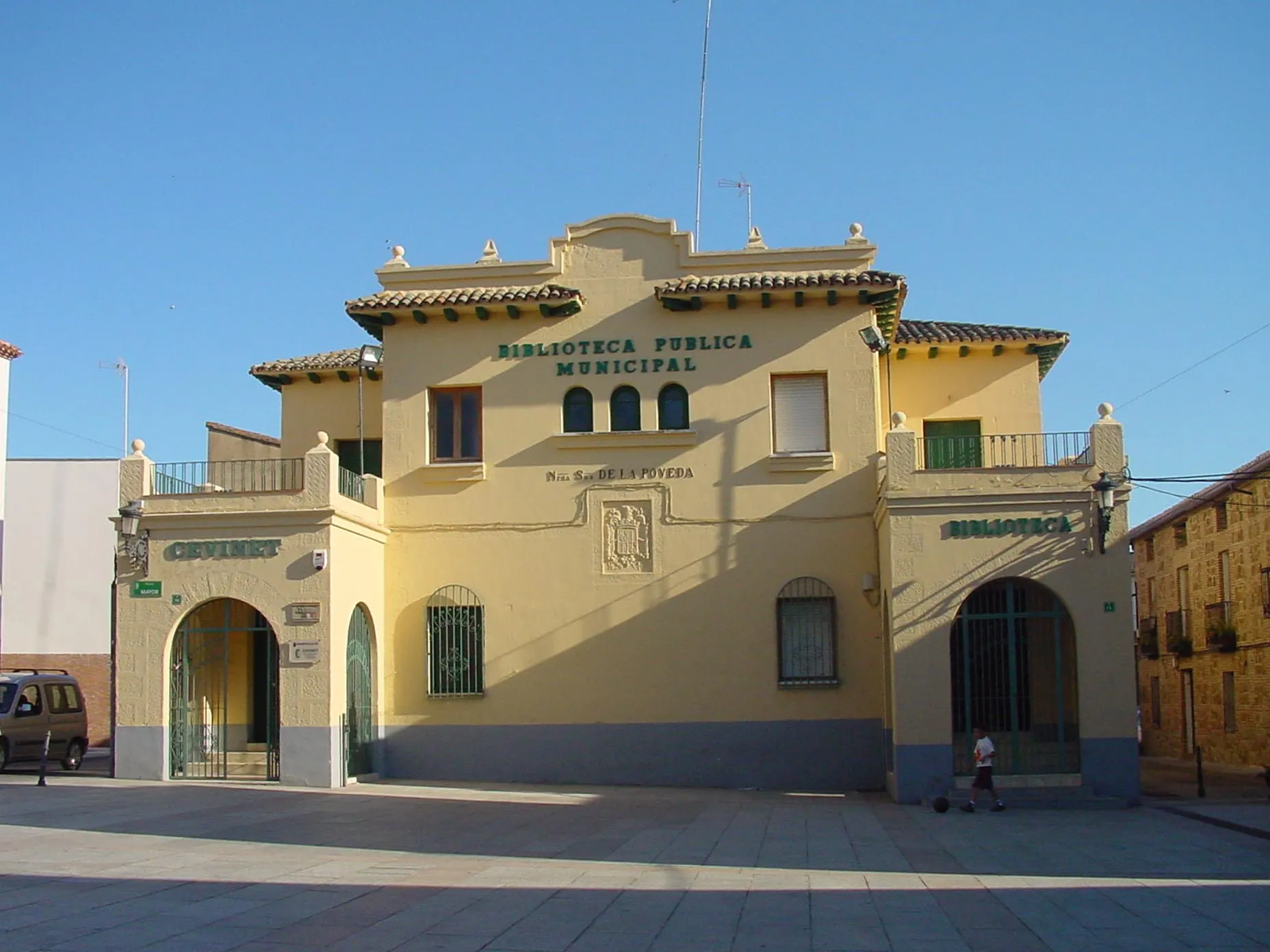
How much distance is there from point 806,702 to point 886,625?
1.94m

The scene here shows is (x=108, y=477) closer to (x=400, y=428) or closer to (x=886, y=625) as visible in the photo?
(x=400, y=428)

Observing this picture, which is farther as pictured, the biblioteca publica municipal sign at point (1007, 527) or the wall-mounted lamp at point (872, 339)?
the wall-mounted lamp at point (872, 339)

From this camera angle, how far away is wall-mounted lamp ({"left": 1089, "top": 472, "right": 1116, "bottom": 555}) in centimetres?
1903

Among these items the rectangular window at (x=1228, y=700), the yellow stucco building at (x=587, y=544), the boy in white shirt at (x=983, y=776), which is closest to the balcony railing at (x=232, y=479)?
the yellow stucco building at (x=587, y=544)

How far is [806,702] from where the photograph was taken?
21.8 m

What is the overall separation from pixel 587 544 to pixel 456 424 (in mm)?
3231

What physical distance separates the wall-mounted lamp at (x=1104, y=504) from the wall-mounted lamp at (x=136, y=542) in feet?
48.2

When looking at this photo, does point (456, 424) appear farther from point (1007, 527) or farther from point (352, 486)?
Result: point (1007, 527)

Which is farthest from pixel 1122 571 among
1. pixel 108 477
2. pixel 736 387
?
pixel 108 477

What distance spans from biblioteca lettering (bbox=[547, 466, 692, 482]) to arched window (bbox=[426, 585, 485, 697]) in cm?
258

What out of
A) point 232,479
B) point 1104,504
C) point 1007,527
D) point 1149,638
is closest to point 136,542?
point 232,479

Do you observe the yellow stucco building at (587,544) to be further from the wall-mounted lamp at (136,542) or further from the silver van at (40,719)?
the silver van at (40,719)

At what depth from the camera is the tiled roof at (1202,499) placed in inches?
1049

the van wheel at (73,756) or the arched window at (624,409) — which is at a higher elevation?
the arched window at (624,409)
